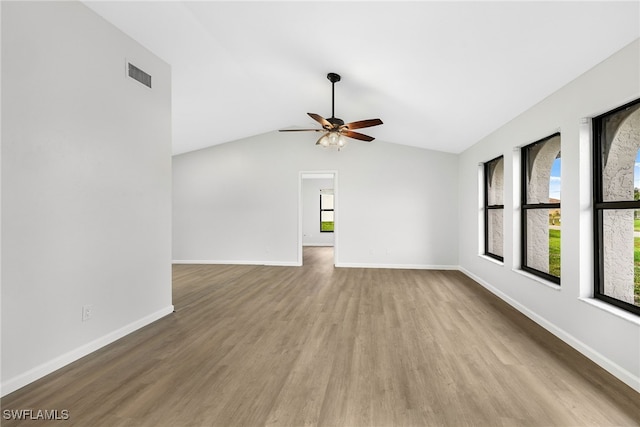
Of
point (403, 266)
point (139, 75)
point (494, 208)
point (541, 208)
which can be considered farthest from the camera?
point (403, 266)

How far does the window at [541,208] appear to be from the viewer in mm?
3307

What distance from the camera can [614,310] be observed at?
225 cm

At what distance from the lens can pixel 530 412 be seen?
1792 millimetres

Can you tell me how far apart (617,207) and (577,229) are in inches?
14.5

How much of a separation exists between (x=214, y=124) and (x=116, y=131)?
312 cm

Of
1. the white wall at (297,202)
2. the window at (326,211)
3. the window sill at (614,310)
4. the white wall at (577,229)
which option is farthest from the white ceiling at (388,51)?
the window at (326,211)

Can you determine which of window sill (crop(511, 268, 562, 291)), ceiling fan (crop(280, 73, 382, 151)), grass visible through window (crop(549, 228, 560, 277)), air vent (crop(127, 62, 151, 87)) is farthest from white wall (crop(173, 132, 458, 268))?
air vent (crop(127, 62, 151, 87))

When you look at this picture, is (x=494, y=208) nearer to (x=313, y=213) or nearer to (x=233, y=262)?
(x=233, y=262)

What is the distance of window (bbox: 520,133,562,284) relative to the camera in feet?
10.8

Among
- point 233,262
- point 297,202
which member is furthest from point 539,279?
point 233,262

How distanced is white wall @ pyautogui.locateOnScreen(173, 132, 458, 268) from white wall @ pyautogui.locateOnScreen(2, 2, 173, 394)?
355 cm

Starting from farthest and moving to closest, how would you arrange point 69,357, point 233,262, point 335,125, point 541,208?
point 233,262
point 335,125
point 541,208
point 69,357

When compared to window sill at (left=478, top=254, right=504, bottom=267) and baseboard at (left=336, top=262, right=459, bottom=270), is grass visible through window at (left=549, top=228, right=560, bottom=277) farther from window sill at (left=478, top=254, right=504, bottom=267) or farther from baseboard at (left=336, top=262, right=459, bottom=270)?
baseboard at (left=336, top=262, right=459, bottom=270)

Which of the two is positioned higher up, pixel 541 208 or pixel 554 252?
pixel 541 208
